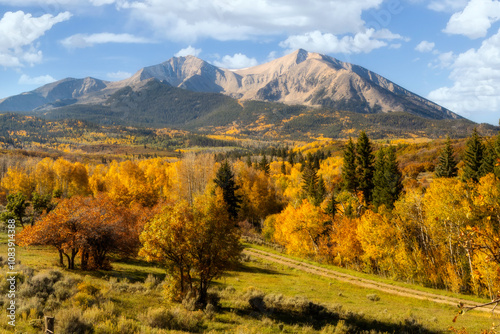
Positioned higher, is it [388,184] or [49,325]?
[388,184]

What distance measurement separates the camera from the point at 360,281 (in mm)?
38375

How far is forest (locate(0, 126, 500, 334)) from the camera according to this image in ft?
68.7

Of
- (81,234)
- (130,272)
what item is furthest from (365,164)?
(81,234)

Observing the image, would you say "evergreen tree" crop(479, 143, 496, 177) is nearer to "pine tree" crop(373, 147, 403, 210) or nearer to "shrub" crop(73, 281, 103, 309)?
"pine tree" crop(373, 147, 403, 210)

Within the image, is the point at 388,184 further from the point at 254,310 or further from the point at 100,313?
the point at 100,313

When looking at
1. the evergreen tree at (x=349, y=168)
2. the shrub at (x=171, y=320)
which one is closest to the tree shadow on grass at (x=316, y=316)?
the shrub at (x=171, y=320)

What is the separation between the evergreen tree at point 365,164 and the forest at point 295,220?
0.59 ft

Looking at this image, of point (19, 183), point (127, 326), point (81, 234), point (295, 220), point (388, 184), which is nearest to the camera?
point (127, 326)

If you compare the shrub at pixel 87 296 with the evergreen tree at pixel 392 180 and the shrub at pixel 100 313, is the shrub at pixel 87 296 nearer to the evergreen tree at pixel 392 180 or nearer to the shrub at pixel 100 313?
the shrub at pixel 100 313

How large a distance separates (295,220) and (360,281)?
74.5 feet

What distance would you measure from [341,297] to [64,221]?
26.1 meters

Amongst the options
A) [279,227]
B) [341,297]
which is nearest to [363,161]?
[279,227]

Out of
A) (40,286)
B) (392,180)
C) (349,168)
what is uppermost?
(349,168)

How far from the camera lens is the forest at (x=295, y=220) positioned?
21.0 meters
